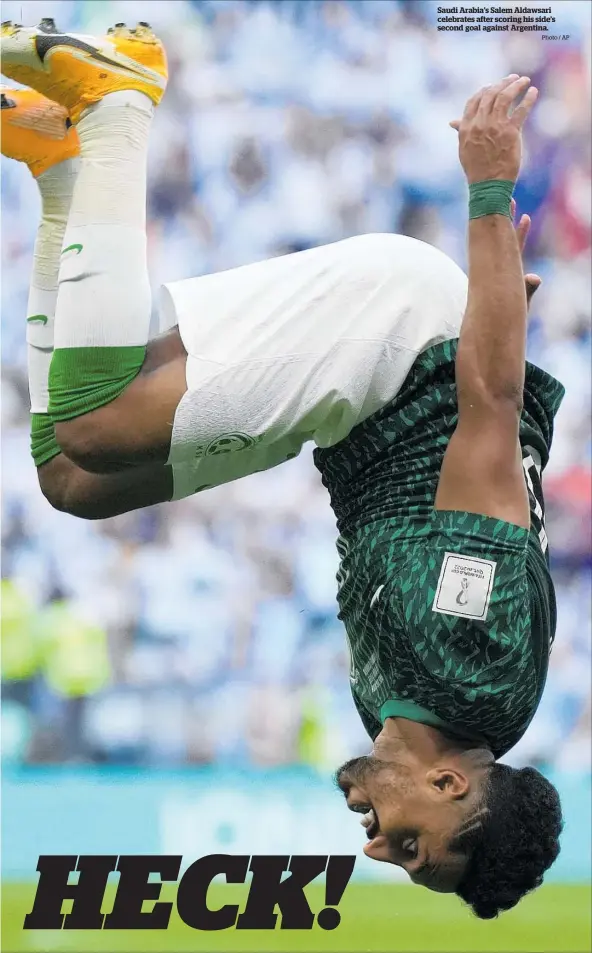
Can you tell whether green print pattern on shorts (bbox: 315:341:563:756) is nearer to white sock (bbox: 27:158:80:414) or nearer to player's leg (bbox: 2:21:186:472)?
player's leg (bbox: 2:21:186:472)

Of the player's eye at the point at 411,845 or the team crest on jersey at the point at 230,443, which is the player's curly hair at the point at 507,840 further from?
the team crest on jersey at the point at 230,443

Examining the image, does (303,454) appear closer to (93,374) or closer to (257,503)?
(257,503)

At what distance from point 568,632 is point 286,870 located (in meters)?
1.27

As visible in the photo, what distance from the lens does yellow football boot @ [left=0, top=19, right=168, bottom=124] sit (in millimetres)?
1875

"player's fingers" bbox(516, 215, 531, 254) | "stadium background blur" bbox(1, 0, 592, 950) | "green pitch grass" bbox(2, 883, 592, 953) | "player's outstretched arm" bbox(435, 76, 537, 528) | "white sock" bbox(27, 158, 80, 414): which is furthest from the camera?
"stadium background blur" bbox(1, 0, 592, 950)

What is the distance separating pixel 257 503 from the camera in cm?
396

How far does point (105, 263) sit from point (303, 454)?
7.48 feet

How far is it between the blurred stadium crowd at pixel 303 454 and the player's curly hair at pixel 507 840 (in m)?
1.69

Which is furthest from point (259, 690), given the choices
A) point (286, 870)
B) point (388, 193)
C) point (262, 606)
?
point (388, 193)

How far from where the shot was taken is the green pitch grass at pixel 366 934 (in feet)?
10.0

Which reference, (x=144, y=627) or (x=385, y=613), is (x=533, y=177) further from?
(x=385, y=613)

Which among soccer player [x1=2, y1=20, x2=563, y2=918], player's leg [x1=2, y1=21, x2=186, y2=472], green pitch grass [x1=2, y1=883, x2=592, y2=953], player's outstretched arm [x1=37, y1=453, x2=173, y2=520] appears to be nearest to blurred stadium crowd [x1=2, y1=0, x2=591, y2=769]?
green pitch grass [x1=2, y1=883, x2=592, y2=953]

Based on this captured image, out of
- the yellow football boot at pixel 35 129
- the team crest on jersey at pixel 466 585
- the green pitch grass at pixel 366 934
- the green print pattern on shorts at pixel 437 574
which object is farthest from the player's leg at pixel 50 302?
the green pitch grass at pixel 366 934

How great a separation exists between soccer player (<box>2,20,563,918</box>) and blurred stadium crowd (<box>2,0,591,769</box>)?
1740mm
